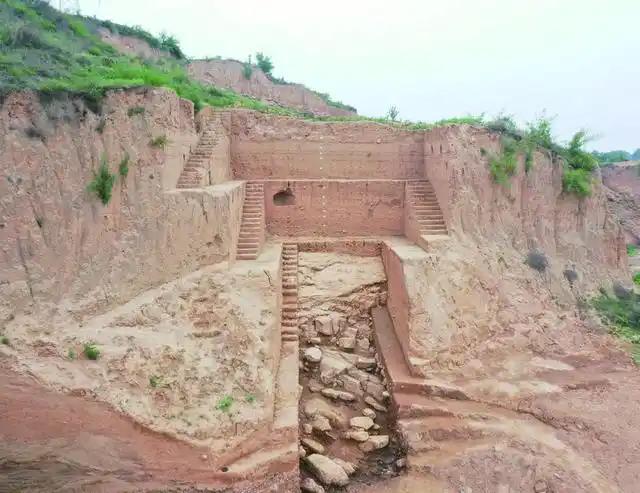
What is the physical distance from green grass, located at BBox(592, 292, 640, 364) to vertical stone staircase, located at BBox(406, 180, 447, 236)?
138 inches

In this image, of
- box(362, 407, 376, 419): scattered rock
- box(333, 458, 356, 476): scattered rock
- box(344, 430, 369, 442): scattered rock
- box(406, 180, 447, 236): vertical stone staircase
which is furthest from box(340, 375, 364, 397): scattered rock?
box(406, 180, 447, 236): vertical stone staircase

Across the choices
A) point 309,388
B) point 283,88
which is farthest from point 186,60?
point 309,388

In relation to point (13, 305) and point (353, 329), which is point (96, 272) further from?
point (353, 329)

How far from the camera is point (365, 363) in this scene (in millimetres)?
7723

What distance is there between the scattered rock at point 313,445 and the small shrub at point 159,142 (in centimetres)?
491

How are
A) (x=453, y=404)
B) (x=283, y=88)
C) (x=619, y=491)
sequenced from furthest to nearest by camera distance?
(x=283, y=88), (x=453, y=404), (x=619, y=491)

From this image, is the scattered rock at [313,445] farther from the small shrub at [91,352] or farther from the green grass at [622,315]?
the green grass at [622,315]

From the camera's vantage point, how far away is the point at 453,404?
21.0 ft

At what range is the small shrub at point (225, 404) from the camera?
535 centimetres

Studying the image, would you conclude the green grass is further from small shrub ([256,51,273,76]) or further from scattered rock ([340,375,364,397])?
small shrub ([256,51,273,76])

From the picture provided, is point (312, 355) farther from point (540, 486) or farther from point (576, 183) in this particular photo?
point (576, 183)

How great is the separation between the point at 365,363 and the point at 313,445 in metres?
1.96

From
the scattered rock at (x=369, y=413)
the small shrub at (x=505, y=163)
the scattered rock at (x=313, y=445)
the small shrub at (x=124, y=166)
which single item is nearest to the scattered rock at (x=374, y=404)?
the scattered rock at (x=369, y=413)

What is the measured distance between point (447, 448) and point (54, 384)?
496cm
